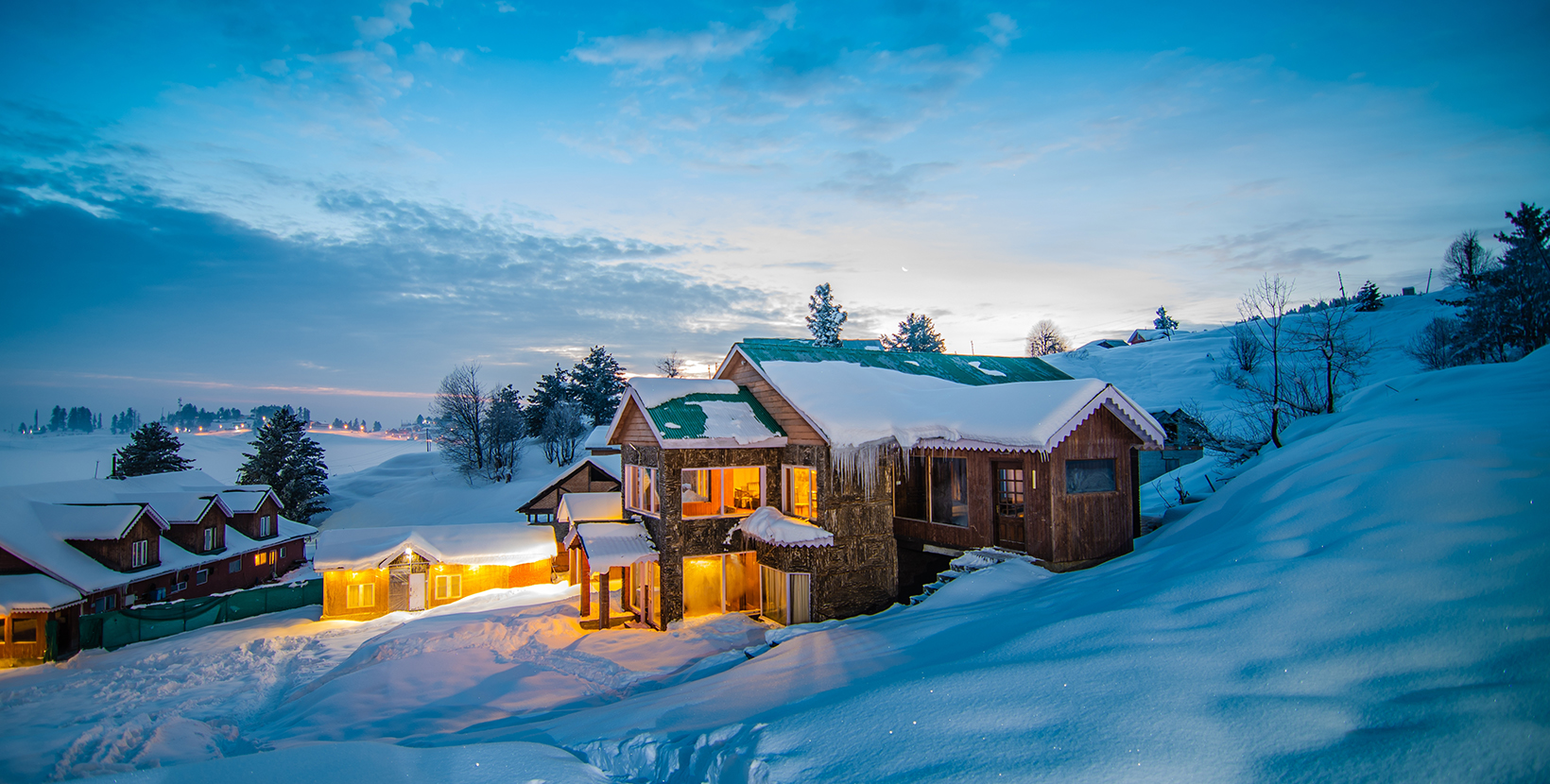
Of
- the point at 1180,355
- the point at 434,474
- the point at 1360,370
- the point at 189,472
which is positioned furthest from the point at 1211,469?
the point at 434,474

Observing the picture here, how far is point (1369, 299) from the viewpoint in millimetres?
57656

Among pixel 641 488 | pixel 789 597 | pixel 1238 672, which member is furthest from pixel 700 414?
pixel 1238 672

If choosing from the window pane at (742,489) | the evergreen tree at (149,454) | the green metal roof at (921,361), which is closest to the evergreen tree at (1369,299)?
the green metal roof at (921,361)

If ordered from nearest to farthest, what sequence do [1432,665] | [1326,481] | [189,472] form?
[1432,665]
[1326,481]
[189,472]

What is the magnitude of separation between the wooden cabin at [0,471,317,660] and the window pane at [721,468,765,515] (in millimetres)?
20632

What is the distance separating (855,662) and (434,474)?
2395 inches

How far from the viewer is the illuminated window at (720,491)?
17.6 meters

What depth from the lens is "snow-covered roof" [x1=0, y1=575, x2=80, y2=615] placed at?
19.5m

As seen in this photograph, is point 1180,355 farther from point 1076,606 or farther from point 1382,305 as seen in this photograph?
point 1076,606

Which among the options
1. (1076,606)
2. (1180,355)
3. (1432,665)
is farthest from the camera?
(1180,355)

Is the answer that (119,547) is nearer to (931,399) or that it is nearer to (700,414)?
(700,414)

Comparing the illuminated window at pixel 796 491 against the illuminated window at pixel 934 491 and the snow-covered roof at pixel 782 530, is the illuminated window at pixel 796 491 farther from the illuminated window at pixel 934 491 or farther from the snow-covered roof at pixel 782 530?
the illuminated window at pixel 934 491

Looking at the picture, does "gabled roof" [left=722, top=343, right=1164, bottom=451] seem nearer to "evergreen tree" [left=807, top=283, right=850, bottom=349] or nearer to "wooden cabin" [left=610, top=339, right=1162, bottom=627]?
"wooden cabin" [left=610, top=339, right=1162, bottom=627]

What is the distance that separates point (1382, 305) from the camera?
5784 cm
